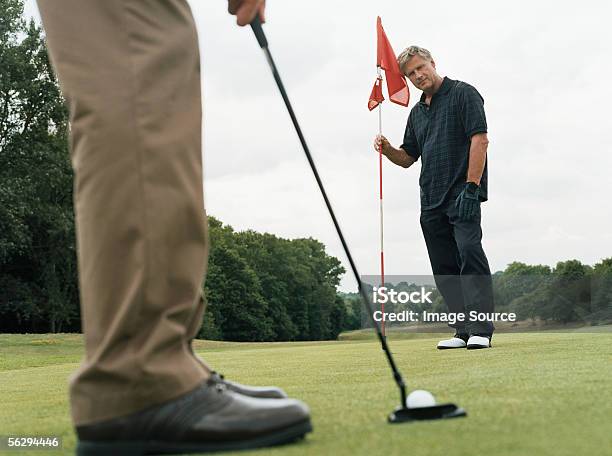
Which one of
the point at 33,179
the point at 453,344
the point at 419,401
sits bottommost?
the point at 453,344

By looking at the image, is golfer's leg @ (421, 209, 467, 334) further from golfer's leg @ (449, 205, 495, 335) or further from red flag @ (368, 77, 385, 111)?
red flag @ (368, 77, 385, 111)

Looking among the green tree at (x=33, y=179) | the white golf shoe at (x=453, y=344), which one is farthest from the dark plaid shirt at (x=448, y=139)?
the green tree at (x=33, y=179)

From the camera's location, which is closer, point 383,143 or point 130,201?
point 130,201

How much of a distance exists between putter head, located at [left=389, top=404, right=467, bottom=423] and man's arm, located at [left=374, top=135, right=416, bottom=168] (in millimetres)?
5037

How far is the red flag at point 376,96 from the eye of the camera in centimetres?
927

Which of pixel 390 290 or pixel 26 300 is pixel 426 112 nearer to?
pixel 390 290

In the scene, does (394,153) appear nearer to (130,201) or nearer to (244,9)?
(244,9)

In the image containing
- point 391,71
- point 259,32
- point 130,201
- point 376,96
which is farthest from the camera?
point 376,96

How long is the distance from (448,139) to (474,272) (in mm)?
1083

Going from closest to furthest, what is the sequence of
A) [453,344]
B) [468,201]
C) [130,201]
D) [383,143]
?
[130,201], [468,201], [453,344], [383,143]

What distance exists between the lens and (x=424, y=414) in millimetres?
1646

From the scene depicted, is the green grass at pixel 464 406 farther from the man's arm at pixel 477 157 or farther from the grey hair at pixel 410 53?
the grey hair at pixel 410 53

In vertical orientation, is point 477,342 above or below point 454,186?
below

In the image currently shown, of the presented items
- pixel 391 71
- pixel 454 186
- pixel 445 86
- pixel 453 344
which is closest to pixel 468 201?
pixel 454 186
